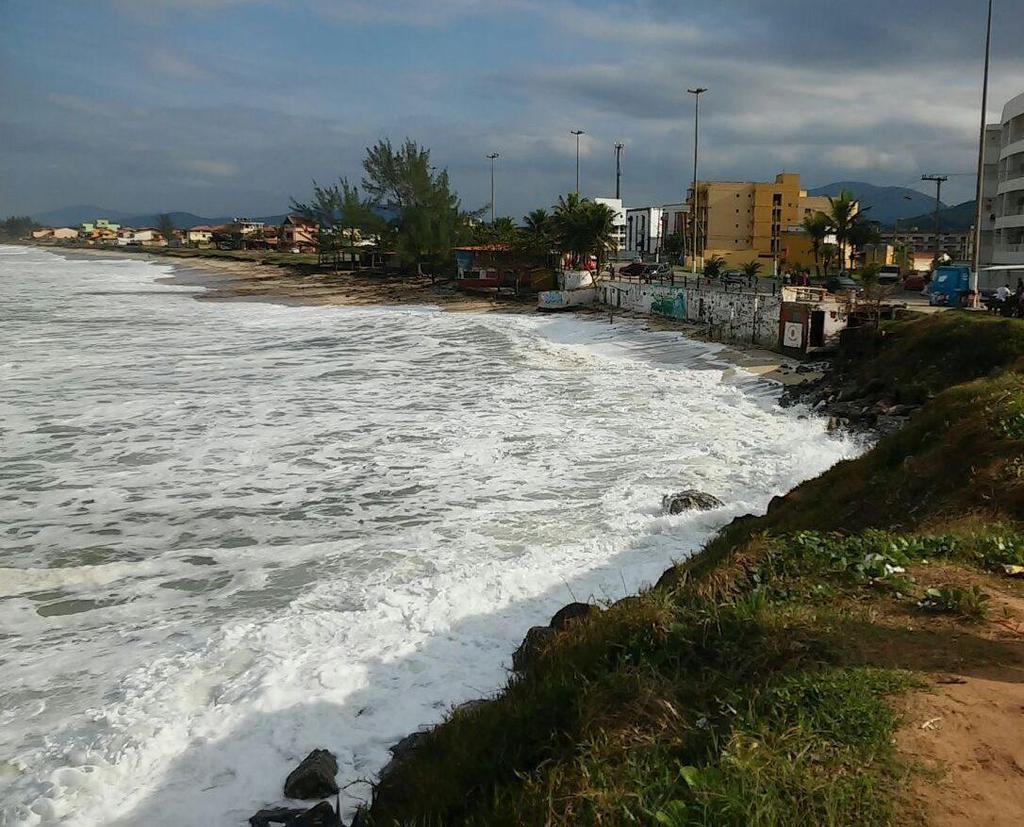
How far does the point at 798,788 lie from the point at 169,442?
55.2ft

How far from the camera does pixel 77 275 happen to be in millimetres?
93688

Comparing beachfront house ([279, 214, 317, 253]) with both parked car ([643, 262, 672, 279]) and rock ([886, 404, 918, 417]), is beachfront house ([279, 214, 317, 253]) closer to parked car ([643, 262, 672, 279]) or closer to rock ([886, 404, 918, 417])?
parked car ([643, 262, 672, 279])

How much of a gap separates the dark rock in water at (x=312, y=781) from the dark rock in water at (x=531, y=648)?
1.87 meters

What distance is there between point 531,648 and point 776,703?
3.57 metres

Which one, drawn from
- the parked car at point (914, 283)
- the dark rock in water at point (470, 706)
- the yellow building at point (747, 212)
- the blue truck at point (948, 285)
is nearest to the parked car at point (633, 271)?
the parked car at point (914, 283)

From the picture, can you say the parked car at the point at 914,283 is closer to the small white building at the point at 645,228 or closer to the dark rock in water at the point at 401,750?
the dark rock in water at the point at 401,750

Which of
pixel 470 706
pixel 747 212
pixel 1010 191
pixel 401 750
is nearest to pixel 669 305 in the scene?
pixel 1010 191

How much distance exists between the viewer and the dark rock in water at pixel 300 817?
566 centimetres

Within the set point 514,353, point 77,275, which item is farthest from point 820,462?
point 77,275

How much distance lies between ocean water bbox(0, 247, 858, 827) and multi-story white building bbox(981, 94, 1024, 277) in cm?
3454

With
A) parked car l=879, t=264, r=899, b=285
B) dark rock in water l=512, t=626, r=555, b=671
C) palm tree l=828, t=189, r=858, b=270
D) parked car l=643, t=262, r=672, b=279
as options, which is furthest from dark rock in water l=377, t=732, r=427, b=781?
palm tree l=828, t=189, r=858, b=270

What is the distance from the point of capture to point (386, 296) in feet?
221

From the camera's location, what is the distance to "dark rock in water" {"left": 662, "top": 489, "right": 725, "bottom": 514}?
12.8m

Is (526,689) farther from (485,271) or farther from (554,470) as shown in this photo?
(485,271)
